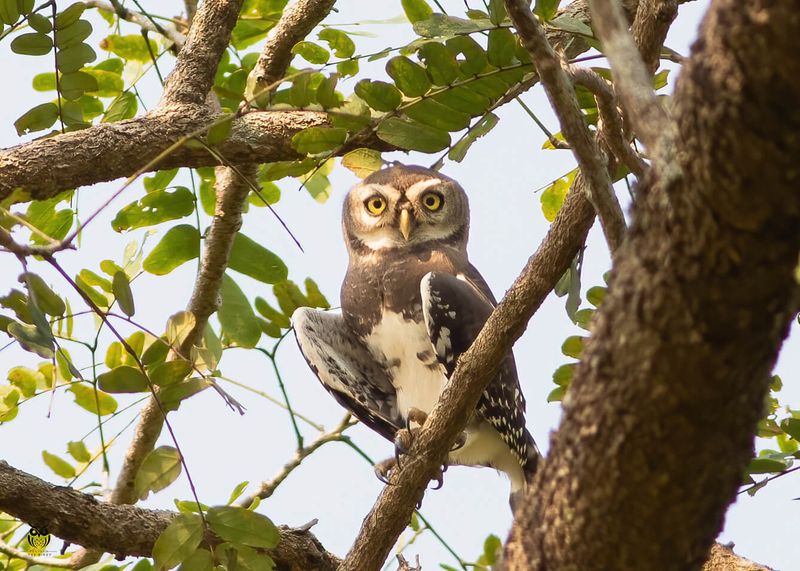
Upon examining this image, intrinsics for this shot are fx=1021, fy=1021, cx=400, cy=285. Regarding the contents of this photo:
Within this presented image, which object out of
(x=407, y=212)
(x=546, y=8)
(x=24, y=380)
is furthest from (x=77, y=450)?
(x=546, y=8)

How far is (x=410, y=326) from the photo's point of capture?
488 centimetres

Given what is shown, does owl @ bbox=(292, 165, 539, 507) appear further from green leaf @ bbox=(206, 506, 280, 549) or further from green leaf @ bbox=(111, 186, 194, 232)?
green leaf @ bbox=(206, 506, 280, 549)

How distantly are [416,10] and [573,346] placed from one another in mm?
1527

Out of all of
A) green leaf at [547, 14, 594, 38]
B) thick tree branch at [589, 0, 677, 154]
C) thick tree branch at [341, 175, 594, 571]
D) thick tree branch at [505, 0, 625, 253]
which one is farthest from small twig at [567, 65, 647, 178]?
thick tree branch at [589, 0, 677, 154]

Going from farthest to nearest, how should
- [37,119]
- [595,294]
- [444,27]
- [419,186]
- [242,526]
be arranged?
[419,186]
[595,294]
[37,119]
[242,526]
[444,27]

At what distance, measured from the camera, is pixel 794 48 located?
133 centimetres

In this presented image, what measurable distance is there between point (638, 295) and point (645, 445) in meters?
0.25

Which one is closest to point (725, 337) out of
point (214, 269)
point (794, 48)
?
point (794, 48)

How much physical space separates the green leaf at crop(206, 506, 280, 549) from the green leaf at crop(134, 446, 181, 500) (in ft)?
2.21

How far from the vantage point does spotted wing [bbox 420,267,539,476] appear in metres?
4.61

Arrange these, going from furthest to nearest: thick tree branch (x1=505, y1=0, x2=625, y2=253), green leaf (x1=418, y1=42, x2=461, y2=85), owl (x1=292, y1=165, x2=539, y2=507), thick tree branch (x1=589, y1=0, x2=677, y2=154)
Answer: owl (x1=292, y1=165, x2=539, y2=507) < green leaf (x1=418, y1=42, x2=461, y2=85) < thick tree branch (x1=505, y1=0, x2=625, y2=253) < thick tree branch (x1=589, y1=0, x2=677, y2=154)

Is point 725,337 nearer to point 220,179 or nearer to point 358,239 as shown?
point 220,179

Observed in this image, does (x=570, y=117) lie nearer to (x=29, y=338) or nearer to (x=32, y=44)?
(x=29, y=338)

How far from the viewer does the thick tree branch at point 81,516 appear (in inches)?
138
